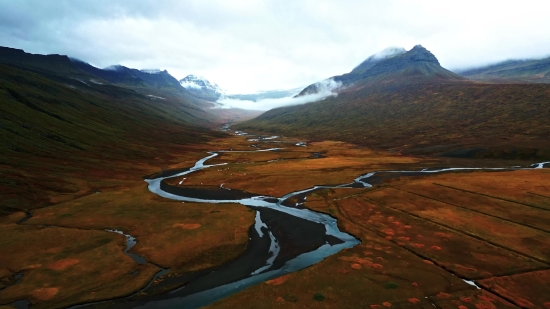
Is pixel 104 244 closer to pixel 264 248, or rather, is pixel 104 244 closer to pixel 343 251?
pixel 264 248

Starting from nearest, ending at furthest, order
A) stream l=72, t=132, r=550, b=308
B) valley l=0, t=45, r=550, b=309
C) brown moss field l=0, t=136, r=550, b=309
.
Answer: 1. brown moss field l=0, t=136, r=550, b=309
2. valley l=0, t=45, r=550, b=309
3. stream l=72, t=132, r=550, b=308

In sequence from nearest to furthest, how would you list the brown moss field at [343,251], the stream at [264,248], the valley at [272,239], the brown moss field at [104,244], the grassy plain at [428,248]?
Answer: the grassy plain at [428,248] → the brown moss field at [343,251] → the valley at [272,239] → the stream at [264,248] → the brown moss field at [104,244]

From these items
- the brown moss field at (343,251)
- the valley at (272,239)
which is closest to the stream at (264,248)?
the valley at (272,239)

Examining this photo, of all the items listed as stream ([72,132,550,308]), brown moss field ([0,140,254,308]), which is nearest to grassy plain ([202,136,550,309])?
stream ([72,132,550,308])

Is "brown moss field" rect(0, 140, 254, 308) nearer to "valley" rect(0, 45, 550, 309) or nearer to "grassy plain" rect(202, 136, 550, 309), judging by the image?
"valley" rect(0, 45, 550, 309)

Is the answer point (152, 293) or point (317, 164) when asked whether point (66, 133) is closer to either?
point (317, 164)

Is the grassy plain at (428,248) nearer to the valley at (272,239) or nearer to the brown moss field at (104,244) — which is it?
the valley at (272,239)

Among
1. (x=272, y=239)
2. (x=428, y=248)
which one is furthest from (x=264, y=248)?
(x=428, y=248)

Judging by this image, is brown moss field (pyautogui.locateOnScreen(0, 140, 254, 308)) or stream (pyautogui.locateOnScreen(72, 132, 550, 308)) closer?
stream (pyautogui.locateOnScreen(72, 132, 550, 308))
